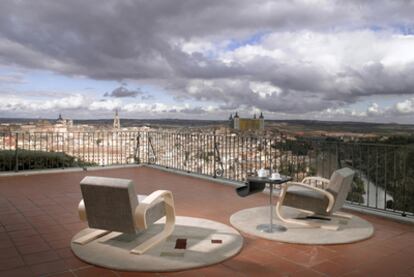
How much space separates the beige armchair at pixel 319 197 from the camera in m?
4.32

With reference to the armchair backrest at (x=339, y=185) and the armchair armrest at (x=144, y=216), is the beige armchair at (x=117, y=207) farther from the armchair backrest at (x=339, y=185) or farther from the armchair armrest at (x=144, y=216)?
the armchair backrest at (x=339, y=185)

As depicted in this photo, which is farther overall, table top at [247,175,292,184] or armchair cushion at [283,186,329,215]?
armchair cushion at [283,186,329,215]

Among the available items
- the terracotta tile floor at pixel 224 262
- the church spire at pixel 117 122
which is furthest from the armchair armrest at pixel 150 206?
the church spire at pixel 117 122

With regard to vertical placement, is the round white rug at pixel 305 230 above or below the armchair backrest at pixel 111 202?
below

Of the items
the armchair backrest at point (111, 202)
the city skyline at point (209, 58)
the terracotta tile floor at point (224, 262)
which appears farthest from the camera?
the city skyline at point (209, 58)

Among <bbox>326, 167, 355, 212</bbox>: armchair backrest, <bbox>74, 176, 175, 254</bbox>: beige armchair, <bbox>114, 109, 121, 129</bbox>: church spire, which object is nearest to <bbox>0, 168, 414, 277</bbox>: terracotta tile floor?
<bbox>74, 176, 175, 254</bbox>: beige armchair

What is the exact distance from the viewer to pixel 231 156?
26.6ft

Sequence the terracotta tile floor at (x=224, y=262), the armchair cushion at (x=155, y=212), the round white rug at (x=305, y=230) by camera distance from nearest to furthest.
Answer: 1. the terracotta tile floor at (x=224, y=262)
2. the armchair cushion at (x=155, y=212)
3. the round white rug at (x=305, y=230)

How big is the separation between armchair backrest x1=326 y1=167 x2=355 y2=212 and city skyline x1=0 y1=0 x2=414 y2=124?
2.55 meters

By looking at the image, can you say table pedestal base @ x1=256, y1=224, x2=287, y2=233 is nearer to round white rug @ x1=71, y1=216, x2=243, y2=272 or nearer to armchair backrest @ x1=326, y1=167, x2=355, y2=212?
round white rug @ x1=71, y1=216, x2=243, y2=272

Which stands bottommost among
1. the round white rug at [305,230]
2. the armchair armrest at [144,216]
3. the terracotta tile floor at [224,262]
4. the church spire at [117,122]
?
the terracotta tile floor at [224,262]

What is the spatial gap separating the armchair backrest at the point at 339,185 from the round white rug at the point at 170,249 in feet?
4.20

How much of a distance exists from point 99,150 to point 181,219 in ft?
20.3

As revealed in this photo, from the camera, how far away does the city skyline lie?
775cm
